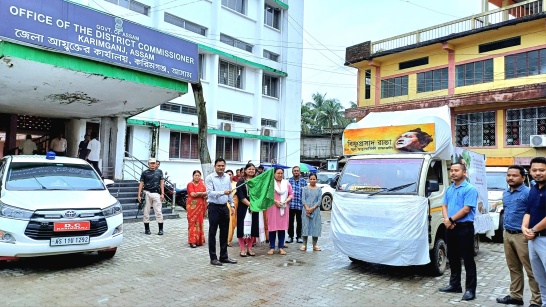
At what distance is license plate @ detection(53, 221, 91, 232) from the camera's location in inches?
215

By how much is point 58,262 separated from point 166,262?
5.66 feet

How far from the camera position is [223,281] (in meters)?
5.51

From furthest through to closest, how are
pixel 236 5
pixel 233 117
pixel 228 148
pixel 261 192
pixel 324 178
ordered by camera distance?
pixel 236 5
pixel 233 117
pixel 228 148
pixel 324 178
pixel 261 192

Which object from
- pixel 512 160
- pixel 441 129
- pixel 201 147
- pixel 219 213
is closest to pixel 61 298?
pixel 219 213

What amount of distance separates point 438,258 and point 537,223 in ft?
6.62

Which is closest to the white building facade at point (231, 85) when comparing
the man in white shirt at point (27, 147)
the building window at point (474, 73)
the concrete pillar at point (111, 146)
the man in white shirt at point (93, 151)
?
the concrete pillar at point (111, 146)

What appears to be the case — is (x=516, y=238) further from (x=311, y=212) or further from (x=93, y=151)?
(x=93, y=151)

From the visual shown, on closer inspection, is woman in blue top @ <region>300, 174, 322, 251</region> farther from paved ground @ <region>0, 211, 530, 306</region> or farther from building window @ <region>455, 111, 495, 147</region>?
building window @ <region>455, 111, 495, 147</region>

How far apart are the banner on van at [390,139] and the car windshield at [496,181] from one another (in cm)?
536

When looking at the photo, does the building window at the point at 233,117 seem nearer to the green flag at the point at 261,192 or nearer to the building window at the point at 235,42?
the building window at the point at 235,42

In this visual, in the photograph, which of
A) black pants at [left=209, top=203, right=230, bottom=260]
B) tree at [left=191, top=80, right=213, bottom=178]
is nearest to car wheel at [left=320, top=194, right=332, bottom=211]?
tree at [left=191, top=80, right=213, bottom=178]

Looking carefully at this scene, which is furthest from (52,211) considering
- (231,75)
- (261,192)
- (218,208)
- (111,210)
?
(231,75)

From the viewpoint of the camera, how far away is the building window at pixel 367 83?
26.1 meters

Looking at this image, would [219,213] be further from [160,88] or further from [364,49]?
[364,49]
